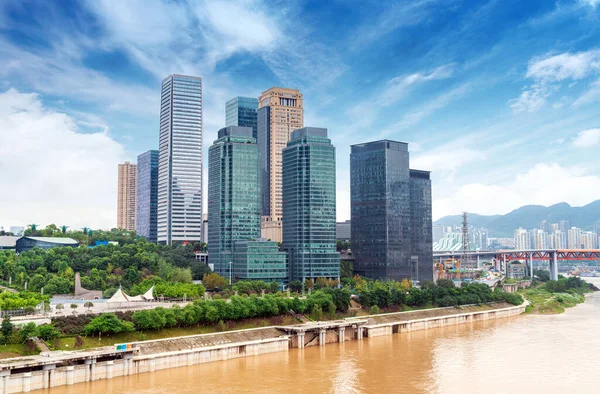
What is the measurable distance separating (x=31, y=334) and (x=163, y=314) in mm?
13031

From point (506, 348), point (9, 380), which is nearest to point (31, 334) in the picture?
point (9, 380)

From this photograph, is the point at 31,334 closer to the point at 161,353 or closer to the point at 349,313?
the point at 161,353

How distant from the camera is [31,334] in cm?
5281

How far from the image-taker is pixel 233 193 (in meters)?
123

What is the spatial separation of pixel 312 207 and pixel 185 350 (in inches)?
2594

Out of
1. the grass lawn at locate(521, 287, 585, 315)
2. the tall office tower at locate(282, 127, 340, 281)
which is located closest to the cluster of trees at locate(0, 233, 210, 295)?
the tall office tower at locate(282, 127, 340, 281)

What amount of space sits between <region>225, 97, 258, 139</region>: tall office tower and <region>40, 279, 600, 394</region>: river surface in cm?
12657

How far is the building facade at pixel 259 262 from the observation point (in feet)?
373

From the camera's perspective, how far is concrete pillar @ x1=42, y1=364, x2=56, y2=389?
4788 centimetres

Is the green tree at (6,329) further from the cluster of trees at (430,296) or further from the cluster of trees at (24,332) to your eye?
the cluster of trees at (430,296)

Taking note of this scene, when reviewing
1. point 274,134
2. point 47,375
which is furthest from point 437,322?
point 274,134

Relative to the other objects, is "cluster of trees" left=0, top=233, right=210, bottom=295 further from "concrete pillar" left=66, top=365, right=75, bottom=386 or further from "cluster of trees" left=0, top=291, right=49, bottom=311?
"concrete pillar" left=66, top=365, right=75, bottom=386

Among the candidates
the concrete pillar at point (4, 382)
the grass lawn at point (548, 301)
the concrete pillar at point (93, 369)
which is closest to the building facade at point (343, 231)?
the grass lawn at point (548, 301)

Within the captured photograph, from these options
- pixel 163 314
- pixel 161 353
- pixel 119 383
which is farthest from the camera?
pixel 163 314
